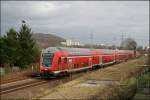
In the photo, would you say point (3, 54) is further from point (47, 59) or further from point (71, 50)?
point (47, 59)

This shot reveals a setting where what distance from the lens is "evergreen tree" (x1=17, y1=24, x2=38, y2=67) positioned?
45125 millimetres

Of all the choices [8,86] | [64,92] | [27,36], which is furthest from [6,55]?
[64,92]

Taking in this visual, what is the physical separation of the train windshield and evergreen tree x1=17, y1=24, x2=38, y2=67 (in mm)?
12205

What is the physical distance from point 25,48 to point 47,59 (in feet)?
47.6

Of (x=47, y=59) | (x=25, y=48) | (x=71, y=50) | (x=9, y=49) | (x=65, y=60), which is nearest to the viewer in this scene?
(x=47, y=59)

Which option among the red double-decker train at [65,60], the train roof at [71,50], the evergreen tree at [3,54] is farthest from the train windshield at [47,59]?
the evergreen tree at [3,54]

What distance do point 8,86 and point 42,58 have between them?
6131 mm

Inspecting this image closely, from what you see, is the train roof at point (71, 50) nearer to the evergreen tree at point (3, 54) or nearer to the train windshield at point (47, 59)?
the train windshield at point (47, 59)

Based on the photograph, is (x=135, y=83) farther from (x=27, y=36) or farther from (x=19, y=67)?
(x=27, y=36)

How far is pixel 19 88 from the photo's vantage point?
26266 millimetres

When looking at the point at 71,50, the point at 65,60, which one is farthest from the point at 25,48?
the point at 65,60

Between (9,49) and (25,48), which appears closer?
(9,49)

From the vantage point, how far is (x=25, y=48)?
46.7 m

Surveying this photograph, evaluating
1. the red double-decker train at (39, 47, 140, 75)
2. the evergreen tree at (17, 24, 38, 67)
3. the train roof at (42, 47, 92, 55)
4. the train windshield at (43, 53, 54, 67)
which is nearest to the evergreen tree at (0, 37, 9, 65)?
the evergreen tree at (17, 24, 38, 67)
